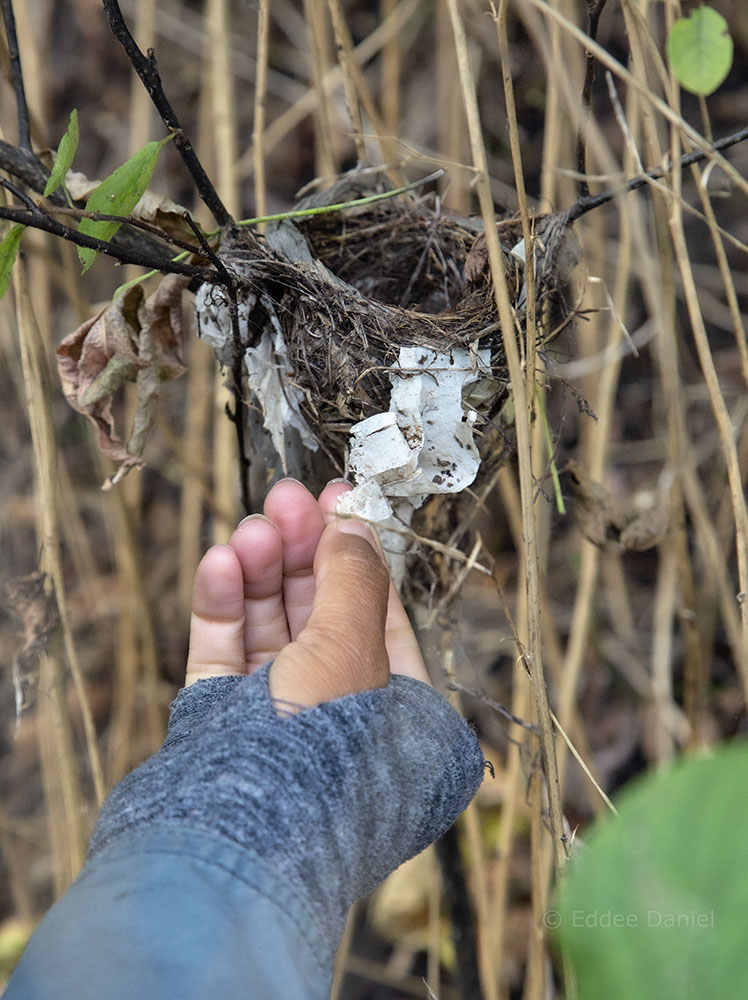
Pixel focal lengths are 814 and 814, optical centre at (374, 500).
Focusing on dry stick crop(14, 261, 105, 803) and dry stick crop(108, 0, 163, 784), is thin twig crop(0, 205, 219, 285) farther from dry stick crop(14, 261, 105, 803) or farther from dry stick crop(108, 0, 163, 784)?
dry stick crop(108, 0, 163, 784)

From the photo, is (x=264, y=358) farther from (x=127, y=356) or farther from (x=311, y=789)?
(x=311, y=789)

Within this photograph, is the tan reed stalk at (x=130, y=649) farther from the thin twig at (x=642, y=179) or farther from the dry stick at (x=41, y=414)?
the thin twig at (x=642, y=179)

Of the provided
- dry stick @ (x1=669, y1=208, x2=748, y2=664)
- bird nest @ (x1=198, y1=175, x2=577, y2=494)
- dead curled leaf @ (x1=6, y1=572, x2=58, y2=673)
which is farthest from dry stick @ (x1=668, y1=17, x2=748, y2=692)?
dead curled leaf @ (x1=6, y1=572, x2=58, y2=673)

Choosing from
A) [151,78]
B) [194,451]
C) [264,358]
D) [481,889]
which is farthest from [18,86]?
[481,889]

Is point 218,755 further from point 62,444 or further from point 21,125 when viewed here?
point 62,444

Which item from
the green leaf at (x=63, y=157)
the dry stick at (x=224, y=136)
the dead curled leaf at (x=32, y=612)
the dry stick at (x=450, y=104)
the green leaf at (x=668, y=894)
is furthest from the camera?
the dry stick at (x=450, y=104)

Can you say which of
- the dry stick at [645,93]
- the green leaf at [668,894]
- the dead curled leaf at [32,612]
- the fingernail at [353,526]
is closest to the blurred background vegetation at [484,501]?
the dead curled leaf at [32,612]

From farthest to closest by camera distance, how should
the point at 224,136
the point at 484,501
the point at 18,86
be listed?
the point at 224,136 < the point at 484,501 < the point at 18,86
